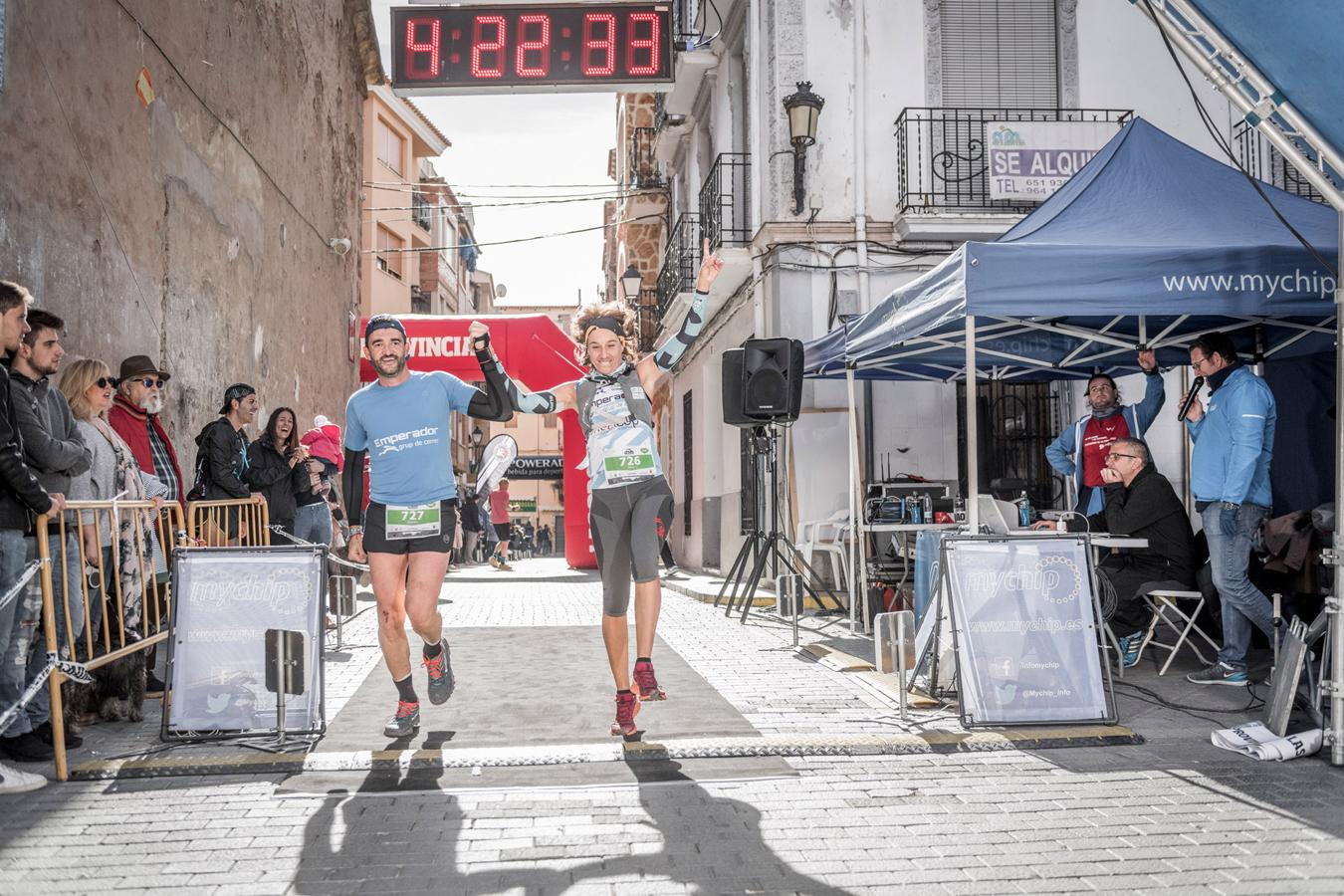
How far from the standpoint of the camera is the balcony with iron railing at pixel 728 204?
15672 millimetres

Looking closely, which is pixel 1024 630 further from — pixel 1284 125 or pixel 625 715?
pixel 1284 125

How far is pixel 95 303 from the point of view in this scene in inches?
327

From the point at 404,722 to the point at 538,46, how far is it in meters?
7.72

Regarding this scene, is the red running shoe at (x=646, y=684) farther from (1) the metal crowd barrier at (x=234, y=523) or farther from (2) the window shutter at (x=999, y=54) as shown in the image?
(2) the window shutter at (x=999, y=54)

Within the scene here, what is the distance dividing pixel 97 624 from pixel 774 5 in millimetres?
11245

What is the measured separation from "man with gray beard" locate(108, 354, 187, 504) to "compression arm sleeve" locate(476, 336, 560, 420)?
109 inches

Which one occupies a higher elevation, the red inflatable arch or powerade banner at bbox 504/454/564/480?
the red inflatable arch

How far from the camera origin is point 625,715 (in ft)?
17.6

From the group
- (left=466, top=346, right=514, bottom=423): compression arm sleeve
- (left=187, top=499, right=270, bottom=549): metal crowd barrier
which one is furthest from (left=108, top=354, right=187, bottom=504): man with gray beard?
(left=466, top=346, right=514, bottom=423): compression arm sleeve

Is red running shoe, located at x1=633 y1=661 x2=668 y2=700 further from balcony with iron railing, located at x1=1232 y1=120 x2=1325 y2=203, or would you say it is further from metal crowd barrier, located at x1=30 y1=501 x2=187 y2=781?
balcony with iron railing, located at x1=1232 y1=120 x2=1325 y2=203

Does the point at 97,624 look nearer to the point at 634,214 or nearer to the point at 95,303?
the point at 95,303

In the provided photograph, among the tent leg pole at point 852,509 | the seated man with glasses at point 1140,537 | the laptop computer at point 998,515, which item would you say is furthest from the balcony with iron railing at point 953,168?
the seated man with glasses at point 1140,537

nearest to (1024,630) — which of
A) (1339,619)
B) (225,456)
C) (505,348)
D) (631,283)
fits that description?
(1339,619)

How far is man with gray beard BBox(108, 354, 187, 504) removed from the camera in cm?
722
